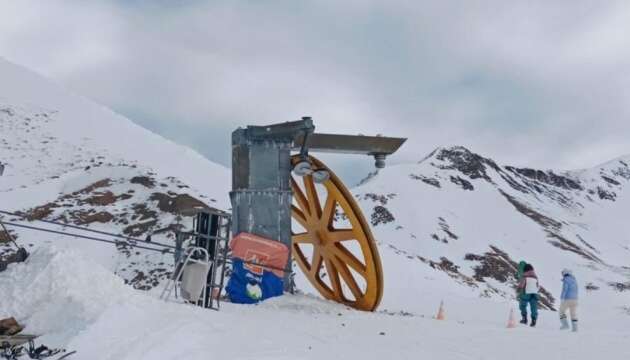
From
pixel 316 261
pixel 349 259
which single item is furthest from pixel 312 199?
pixel 349 259

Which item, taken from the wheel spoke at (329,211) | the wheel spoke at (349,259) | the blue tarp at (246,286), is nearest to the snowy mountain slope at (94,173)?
the blue tarp at (246,286)

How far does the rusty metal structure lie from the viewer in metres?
16.0

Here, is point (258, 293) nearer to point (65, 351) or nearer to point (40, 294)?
point (40, 294)

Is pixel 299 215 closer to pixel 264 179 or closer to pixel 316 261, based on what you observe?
pixel 316 261

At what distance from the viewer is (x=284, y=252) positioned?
15.8 meters

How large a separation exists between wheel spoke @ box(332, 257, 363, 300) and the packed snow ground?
3.50 m

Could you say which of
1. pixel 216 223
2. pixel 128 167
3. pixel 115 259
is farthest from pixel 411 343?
pixel 128 167

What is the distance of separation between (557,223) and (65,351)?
97973mm

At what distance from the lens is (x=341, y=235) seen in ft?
55.3

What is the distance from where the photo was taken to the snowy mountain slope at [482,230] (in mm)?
53094

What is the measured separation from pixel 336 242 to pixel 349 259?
697 mm

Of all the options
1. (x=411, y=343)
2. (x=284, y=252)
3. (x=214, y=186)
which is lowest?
(x=411, y=343)

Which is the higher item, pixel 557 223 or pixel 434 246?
pixel 557 223

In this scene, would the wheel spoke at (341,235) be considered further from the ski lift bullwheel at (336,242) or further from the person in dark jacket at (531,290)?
the person in dark jacket at (531,290)
